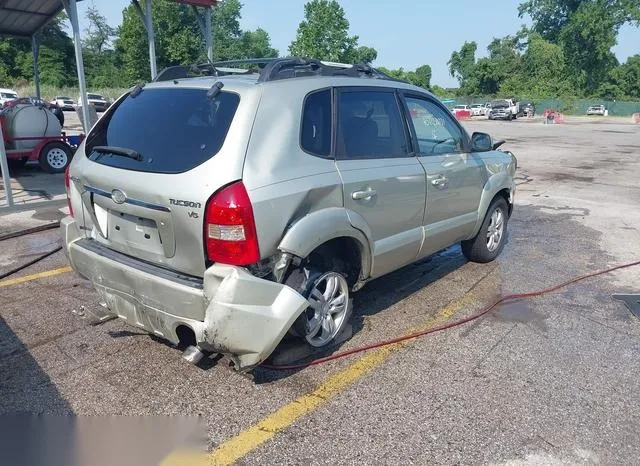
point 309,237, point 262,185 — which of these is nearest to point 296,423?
point 309,237

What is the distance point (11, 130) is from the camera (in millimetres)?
11039

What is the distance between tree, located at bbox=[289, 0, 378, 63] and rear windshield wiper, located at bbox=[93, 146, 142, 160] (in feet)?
227

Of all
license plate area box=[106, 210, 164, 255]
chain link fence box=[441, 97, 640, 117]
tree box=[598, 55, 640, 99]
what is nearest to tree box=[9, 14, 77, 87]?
chain link fence box=[441, 97, 640, 117]

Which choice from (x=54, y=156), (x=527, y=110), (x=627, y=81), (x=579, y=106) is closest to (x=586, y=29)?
(x=627, y=81)

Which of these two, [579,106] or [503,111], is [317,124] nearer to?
[503,111]

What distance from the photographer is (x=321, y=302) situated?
353 cm

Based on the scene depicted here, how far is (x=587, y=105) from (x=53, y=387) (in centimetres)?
6870

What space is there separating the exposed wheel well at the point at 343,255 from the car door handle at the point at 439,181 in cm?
102

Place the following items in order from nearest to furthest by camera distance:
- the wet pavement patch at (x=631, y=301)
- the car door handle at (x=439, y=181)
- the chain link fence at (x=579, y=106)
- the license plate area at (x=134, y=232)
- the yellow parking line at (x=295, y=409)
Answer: the yellow parking line at (x=295, y=409) → the license plate area at (x=134, y=232) → the car door handle at (x=439, y=181) → the wet pavement patch at (x=631, y=301) → the chain link fence at (x=579, y=106)

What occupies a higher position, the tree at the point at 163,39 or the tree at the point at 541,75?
the tree at the point at 163,39

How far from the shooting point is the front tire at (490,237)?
5.42m

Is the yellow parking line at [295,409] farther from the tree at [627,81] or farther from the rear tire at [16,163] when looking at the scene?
the tree at [627,81]

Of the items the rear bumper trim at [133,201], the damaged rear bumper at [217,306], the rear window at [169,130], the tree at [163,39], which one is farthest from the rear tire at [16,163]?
the tree at [163,39]

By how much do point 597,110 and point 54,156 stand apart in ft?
203
